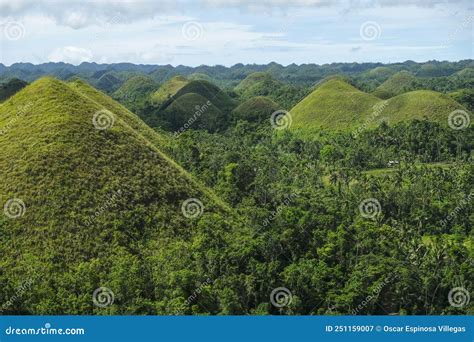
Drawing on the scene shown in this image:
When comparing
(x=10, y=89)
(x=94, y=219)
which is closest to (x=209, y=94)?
(x=10, y=89)

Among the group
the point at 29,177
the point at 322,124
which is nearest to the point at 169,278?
the point at 29,177

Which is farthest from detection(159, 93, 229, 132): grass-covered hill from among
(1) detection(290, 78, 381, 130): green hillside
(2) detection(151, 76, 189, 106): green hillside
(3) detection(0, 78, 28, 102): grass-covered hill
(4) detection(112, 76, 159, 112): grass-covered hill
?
(4) detection(112, 76, 159, 112): grass-covered hill

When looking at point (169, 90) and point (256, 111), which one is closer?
point (256, 111)

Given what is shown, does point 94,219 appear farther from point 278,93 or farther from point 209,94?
point 278,93

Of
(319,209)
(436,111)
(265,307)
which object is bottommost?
(265,307)

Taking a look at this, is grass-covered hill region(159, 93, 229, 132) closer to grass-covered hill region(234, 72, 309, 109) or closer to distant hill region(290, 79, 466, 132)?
distant hill region(290, 79, 466, 132)

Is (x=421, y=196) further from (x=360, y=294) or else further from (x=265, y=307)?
(x=265, y=307)
